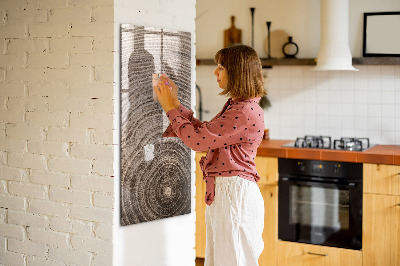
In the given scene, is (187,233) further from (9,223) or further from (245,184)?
(9,223)

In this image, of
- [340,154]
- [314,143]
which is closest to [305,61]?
[314,143]

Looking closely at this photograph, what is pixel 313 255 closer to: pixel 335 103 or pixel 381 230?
pixel 381 230

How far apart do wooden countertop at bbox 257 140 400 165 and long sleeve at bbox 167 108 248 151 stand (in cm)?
152

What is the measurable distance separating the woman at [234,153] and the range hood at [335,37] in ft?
5.82

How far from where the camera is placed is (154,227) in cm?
300

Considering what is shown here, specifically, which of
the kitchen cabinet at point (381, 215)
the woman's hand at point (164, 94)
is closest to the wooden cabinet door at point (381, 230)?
the kitchen cabinet at point (381, 215)

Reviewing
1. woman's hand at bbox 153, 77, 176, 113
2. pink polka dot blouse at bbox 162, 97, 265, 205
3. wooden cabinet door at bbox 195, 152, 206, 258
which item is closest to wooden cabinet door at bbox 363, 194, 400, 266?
wooden cabinet door at bbox 195, 152, 206, 258

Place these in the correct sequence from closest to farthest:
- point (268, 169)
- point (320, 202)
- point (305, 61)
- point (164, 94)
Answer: point (164, 94) < point (320, 202) < point (268, 169) < point (305, 61)

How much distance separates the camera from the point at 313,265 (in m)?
4.16

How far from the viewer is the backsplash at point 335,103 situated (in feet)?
14.7

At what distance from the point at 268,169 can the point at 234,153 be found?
5.21ft

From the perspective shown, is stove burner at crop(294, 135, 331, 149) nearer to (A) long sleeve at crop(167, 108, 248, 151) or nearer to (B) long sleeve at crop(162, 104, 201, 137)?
(B) long sleeve at crop(162, 104, 201, 137)

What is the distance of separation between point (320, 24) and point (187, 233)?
217 centimetres

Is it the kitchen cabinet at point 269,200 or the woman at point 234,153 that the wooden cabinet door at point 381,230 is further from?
the woman at point 234,153
